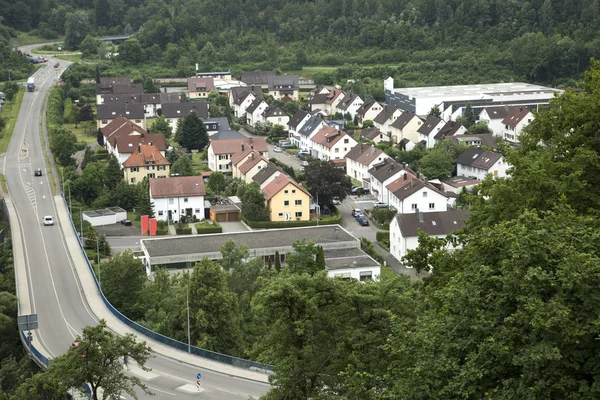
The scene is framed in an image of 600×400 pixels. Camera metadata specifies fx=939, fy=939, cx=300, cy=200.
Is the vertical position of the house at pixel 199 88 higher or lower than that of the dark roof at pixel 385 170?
lower

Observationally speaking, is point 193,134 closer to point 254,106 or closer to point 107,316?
point 254,106

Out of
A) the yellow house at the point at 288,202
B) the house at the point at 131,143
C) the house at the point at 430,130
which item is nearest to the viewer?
the yellow house at the point at 288,202

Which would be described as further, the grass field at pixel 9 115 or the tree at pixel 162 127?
the tree at pixel 162 127

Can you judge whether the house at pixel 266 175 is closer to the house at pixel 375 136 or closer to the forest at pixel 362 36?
the house at pixel 375 136

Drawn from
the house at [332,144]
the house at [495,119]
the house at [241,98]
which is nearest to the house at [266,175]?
the house at [332,144]

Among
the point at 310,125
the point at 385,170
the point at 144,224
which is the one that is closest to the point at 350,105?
the point at 310,125

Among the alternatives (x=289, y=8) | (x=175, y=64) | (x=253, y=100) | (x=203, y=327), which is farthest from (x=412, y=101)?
(x=203, y=327)
